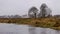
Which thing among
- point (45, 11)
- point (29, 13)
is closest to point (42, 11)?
point (45, 11)

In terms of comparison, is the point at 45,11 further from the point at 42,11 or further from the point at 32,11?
the point at 32,11

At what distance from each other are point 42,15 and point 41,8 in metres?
3.31

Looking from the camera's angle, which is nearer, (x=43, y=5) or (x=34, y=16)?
(x=43, y=5)

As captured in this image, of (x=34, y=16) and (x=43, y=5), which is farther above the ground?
(x=43, y=5)

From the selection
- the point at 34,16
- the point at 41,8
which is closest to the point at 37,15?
the point at 34,16

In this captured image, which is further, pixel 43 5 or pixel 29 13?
pixel 29 13

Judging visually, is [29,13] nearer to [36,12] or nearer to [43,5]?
[36,12]

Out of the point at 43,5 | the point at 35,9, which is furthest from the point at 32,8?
the point at 43,5

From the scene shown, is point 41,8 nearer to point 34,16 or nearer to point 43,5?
point 43,5

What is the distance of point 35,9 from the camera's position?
61406mm

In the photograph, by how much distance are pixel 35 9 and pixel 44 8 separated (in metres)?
3.33

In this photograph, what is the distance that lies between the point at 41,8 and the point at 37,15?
17.4 ft

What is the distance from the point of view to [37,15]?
210 ft

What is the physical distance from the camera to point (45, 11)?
60.4 meters
